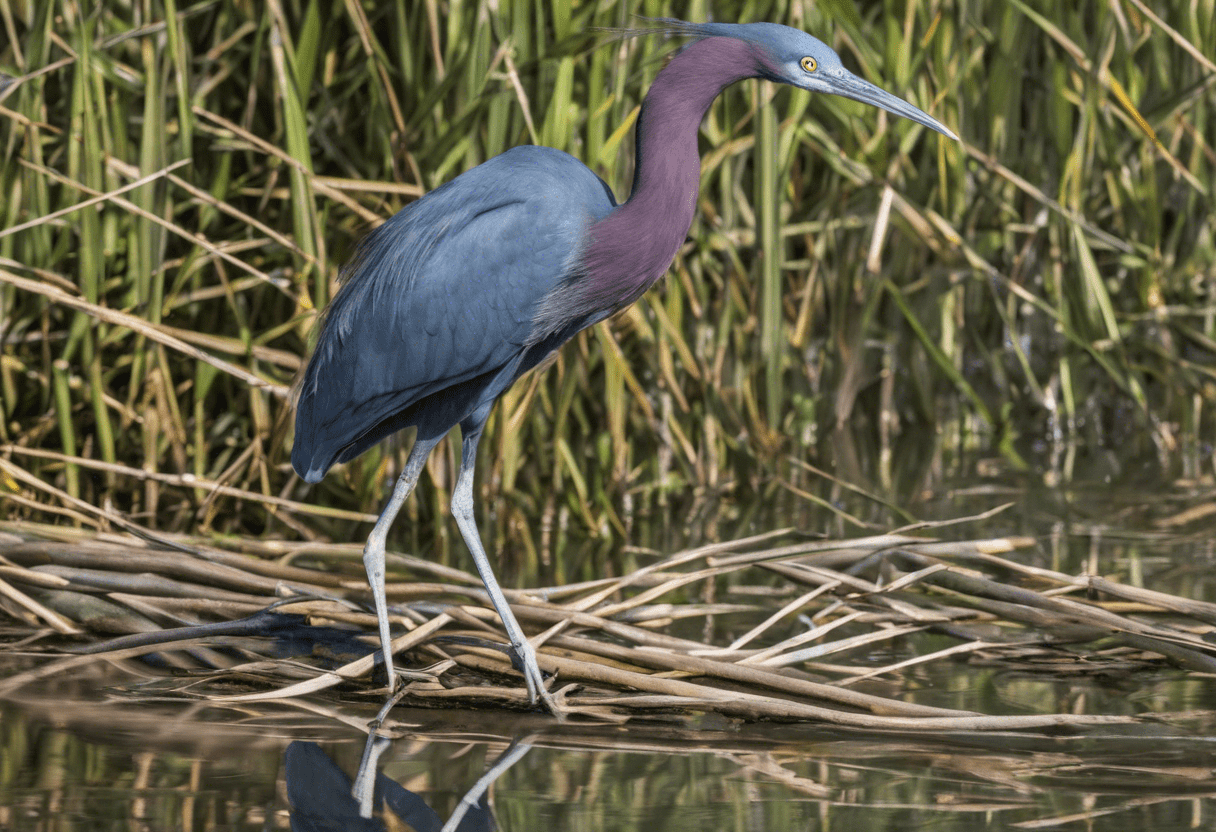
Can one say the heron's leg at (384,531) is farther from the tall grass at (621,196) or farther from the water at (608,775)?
the tall grass at (621,196)

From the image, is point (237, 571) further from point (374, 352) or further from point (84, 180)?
point (84, 180)

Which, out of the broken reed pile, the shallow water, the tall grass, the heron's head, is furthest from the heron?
the tall grass

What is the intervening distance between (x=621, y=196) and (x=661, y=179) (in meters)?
1.21

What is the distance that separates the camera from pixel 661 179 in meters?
2.53

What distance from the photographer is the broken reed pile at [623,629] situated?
2516 millimetres

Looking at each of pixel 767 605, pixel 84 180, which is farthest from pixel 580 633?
pixel 84 180

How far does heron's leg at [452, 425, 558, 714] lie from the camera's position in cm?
250

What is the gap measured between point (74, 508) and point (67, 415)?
280mm

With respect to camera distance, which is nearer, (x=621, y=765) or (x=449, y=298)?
(x=621, y=765)

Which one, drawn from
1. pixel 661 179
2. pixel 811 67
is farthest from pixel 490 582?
pixel 811 67

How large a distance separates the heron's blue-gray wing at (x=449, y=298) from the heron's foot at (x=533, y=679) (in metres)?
0.49

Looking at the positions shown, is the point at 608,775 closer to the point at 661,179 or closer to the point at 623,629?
the point at 623,629

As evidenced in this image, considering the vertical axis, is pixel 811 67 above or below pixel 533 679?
above

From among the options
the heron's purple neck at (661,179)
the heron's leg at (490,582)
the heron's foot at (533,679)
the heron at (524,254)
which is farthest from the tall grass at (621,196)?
the heron's foot at (533,679)
